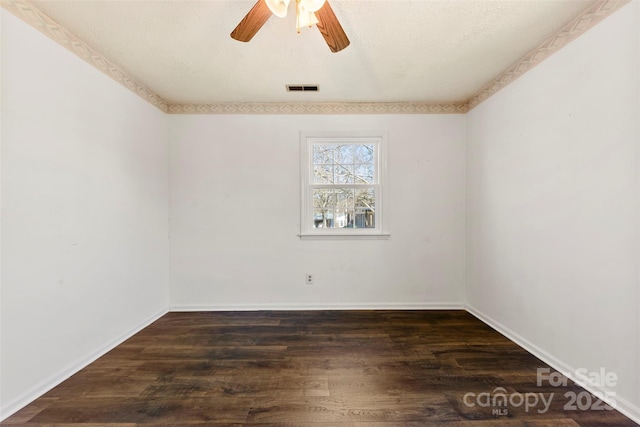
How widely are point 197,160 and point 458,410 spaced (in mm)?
3253

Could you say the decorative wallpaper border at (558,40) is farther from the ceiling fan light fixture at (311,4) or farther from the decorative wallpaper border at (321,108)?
the ceiling fan light fixture at (311,4)

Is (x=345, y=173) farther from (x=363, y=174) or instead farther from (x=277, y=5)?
Result: (x=277, y=5)

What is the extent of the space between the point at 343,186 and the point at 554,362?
7.81ft

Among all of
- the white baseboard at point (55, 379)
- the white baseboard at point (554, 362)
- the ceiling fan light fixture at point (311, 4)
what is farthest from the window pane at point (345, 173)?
the white baseboard at point (55, 379)

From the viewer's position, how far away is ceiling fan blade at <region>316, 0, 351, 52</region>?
1.39m

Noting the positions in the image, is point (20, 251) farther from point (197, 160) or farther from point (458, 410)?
point (458, 410)

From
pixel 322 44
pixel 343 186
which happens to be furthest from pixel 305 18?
pixel 343 186

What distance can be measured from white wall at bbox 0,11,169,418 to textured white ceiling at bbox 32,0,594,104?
35 cm

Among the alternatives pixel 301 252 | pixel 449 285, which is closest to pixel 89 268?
pixel 301 252

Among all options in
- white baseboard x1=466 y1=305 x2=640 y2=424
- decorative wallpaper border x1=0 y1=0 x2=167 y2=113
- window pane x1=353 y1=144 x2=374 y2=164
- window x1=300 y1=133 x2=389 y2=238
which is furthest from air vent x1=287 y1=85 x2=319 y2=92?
white baseboard x1=466 y1=305 x2=640 y2=424

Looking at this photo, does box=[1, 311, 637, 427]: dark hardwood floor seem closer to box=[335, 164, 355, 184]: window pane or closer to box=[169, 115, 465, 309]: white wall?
box=[169, 115, 465, 309]: white wall

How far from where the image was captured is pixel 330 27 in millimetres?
1470

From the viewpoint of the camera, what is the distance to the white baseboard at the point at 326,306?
3.04 meters

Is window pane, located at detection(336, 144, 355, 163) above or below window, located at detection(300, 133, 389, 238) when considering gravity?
above
